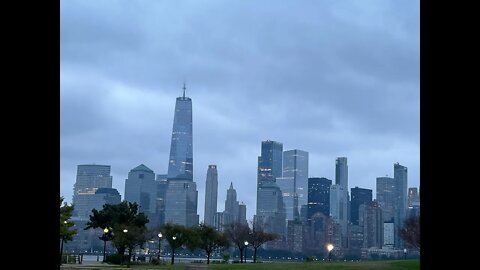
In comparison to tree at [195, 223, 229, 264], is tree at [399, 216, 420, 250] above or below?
above

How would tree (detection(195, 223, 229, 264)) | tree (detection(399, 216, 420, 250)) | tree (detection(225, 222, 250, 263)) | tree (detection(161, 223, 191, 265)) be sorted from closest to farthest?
tree (detection(399, 216, 420, 250))
tree (detection(161, 223, 191, 265))
tree (detection(195, 223, 229, 264))
tree (detection(225, 222, 250, 263))

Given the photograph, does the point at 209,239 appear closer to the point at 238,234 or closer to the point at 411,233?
the point at 238,234

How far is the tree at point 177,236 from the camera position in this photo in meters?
51.9

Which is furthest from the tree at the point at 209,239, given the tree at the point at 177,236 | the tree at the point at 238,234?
the tree at the point at 238,234

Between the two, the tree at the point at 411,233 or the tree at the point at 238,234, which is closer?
the tree at the point at 411,233

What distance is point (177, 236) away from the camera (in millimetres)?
52500

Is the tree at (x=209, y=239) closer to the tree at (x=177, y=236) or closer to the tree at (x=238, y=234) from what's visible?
the tree at (x=177, y=236)

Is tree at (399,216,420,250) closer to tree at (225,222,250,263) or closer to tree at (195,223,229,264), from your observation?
tree at (225,222,250,263)

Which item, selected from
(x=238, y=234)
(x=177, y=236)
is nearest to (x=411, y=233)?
(x=238, y=234)

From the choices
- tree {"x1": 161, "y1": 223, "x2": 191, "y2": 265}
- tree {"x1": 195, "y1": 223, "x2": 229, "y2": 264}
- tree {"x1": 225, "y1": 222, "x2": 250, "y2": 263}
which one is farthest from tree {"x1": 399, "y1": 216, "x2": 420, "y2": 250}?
tree {"x1": 161, "y1": 223, "x2": 191, "y2": 265}

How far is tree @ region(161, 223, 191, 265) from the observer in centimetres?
5188

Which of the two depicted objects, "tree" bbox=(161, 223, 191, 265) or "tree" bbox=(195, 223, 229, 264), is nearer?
"tree" bbox=(161, 223, 191, 265)
